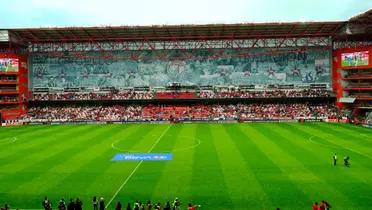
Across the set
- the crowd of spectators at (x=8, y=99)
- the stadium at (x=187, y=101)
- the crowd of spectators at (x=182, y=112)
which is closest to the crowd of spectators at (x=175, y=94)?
the stadium at (x=187, y=101)

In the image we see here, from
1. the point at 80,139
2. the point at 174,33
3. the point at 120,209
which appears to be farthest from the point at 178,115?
the point at 120,209

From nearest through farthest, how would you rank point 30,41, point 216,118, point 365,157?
point 365,157 < point 216,118 < point 30,41

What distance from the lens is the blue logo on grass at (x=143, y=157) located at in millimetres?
40562

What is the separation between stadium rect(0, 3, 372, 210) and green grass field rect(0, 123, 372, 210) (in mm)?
261

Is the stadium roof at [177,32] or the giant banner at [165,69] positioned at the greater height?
the stadium roof at [177,32]

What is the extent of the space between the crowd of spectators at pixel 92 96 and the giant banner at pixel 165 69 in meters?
1.78

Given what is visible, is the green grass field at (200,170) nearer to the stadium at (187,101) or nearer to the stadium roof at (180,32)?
the stadium at (187,101)

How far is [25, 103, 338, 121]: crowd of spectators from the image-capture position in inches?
3125

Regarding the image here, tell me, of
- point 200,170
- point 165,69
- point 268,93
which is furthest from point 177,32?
point 200,170

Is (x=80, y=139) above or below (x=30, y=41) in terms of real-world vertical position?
below

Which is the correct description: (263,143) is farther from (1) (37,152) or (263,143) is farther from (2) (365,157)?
(1) (37,152)

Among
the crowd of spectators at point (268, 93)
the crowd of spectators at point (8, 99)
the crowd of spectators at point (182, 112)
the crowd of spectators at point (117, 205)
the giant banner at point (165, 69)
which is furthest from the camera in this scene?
the giant banner at point (165, 69)

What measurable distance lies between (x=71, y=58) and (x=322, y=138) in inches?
2152

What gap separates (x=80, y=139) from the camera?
178ft
